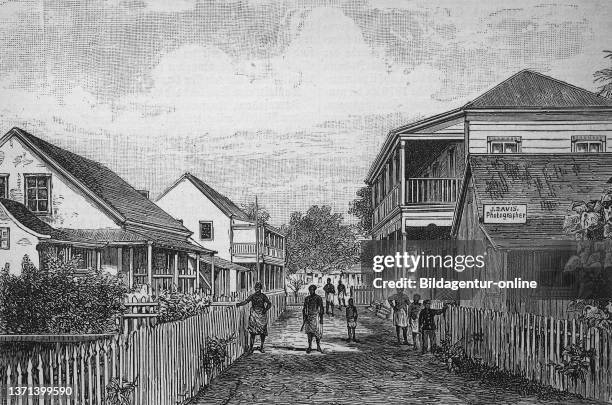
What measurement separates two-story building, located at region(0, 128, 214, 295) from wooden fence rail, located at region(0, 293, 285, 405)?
1414 millimetres

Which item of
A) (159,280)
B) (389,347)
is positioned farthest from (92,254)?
(389,347)

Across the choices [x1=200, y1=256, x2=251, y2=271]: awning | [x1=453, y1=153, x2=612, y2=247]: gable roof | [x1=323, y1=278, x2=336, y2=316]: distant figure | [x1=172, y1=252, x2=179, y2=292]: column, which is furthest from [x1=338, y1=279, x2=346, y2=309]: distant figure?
[x1=172, y1=252, x2=179, y2=292]: column

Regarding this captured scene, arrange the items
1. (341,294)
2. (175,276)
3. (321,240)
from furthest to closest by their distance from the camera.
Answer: (175,276), (341,294), (321,240)

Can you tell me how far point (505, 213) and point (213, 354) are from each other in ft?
14.2

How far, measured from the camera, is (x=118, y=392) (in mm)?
6523

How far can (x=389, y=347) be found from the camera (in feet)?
37.6

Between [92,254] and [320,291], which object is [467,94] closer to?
[320,291]

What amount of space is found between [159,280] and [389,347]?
3693 millimetres

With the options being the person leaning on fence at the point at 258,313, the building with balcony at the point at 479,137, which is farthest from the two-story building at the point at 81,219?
the building with balcony at the point at 479,137

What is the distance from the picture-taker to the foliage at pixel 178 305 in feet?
34.2

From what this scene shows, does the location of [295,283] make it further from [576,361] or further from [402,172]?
[576,361]

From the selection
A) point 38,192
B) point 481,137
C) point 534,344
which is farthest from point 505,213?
point 38,192

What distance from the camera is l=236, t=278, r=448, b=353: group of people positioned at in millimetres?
10531

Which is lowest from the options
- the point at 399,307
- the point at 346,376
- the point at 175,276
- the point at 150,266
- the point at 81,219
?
the point at 346,376
